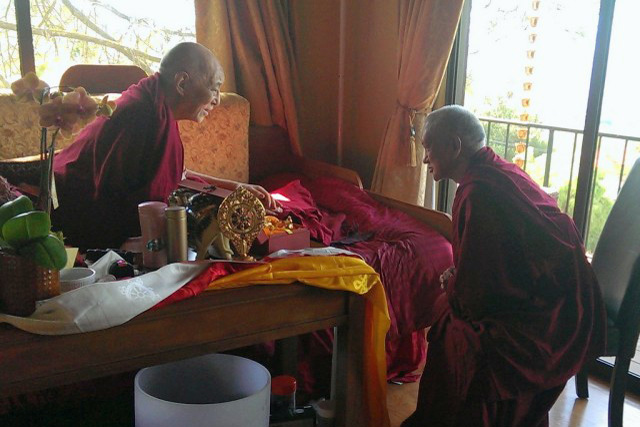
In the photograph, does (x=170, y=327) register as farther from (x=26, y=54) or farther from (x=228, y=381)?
(x=26, y=54)

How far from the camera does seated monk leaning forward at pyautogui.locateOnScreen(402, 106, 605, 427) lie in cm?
163

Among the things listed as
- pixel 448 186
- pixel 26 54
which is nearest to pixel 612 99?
pixel 448 186

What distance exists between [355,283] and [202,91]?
84 centimetres

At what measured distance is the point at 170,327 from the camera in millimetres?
1176

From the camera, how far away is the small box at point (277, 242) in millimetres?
1511

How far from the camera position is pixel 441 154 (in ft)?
6.14

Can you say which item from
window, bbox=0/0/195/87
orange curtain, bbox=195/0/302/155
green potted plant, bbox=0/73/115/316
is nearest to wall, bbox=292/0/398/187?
orange curtain, bbox=195/0/302/155

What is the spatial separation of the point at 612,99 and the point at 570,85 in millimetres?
507

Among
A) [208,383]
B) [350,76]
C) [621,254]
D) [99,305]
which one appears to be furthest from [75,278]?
[350,76]

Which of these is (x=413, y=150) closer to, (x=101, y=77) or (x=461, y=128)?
(x=461, y=128)

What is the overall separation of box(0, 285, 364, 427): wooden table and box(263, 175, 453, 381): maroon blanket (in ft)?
2.04

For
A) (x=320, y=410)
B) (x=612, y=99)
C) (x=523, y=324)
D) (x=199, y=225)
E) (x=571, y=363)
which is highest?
(x=612, y=99)

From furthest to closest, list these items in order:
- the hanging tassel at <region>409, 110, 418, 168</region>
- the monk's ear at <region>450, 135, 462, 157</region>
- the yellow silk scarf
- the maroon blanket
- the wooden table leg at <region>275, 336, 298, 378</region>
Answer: the hanging tassel at <region>409, 110, 418, 168</region> < the maroon blanket < the wooden table leg at <region>275, 336, 298, 378</region> < the monk's ear at <region>450, 135, 462, 157</region> < the yellow silk scarf

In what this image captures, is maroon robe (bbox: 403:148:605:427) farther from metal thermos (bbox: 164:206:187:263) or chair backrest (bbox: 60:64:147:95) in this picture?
chair backrest (bbox: 60:64:147:95)
